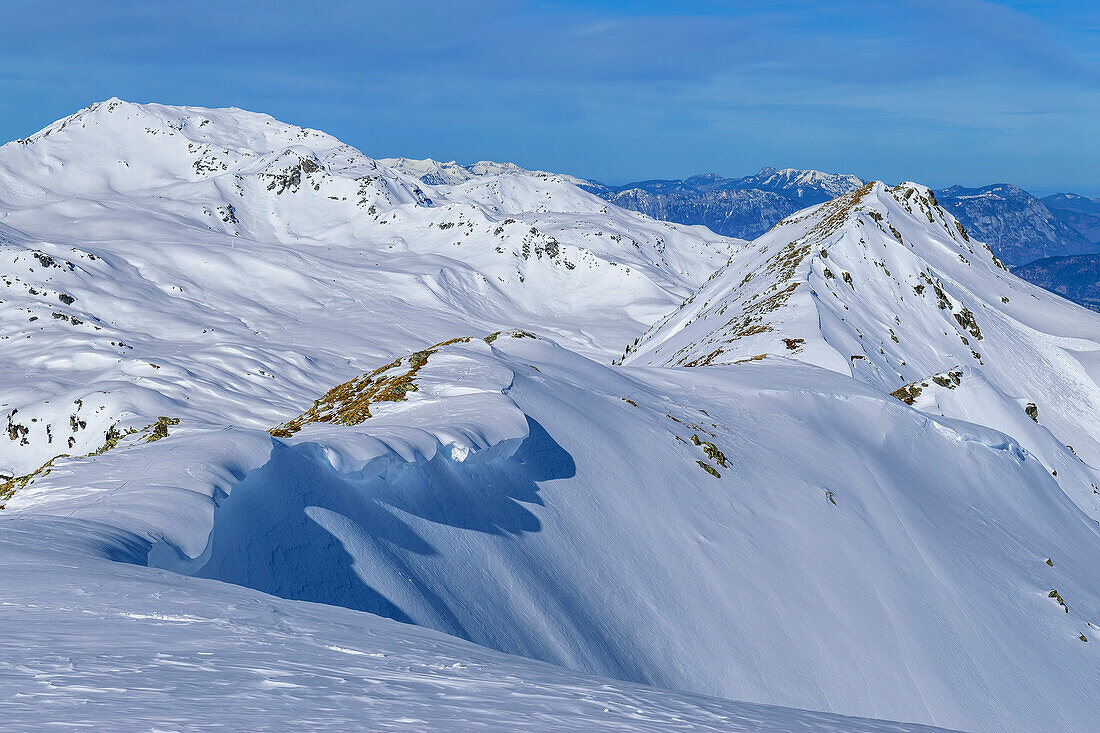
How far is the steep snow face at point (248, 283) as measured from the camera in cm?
7475

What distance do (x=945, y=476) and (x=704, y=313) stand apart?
29.5 meters

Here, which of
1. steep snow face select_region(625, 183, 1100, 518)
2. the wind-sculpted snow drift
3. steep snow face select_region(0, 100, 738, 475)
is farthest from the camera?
steep snow face select_region(0, 100, 738, 475)

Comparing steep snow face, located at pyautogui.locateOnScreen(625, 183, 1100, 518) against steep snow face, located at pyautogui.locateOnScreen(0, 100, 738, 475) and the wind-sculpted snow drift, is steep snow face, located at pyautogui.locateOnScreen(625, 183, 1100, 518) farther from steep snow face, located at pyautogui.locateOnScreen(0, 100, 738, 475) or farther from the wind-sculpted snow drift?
steep snow face, located at pyautogui.locateOnScreen(0, 100, 738, 475)

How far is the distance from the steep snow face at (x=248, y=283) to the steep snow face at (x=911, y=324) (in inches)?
1475

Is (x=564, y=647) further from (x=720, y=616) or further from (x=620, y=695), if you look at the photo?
(x=620, y=695)

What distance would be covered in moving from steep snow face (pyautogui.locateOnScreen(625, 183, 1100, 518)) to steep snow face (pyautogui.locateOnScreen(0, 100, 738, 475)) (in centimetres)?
3747

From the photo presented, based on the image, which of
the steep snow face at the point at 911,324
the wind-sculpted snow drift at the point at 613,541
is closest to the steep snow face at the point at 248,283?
the steep snow face at the point at 911,324

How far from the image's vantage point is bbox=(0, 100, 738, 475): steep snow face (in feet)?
245

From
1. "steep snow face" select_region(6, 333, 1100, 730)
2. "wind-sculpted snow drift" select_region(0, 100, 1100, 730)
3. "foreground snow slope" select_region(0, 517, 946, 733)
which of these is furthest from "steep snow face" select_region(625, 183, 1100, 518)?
"foreground snow slope" select_region(0, 517, 946, 733)

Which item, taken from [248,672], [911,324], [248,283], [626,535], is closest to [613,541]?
[626,535]

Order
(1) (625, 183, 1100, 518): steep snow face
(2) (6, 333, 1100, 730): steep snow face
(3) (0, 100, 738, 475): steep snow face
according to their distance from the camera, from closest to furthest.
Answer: (2) (6, 333, 1100, 730): steep snow face < (1) (625, 183, 1100, 518): steep snow face < (3) (0, 100, 738, 475): steep snow face

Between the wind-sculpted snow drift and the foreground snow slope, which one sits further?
the wind-sculpted snow drift

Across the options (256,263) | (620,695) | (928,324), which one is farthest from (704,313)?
(256,263)

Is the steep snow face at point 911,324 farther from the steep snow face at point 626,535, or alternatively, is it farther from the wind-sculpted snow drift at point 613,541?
the steep snow face at point 626,535
